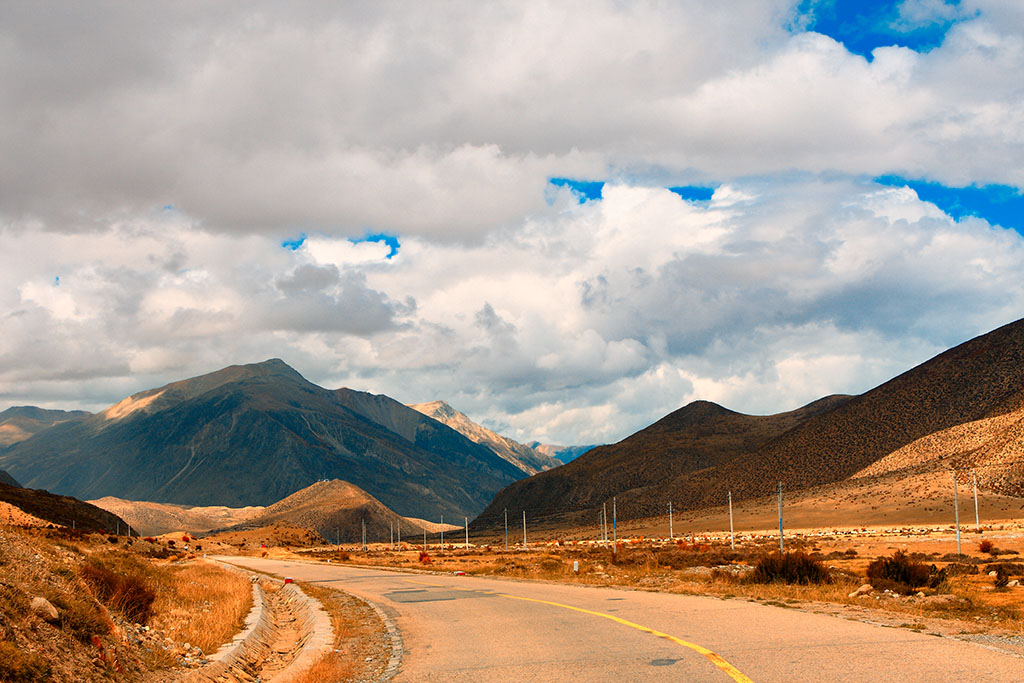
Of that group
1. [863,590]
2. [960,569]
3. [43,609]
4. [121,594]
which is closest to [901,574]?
[863,590]

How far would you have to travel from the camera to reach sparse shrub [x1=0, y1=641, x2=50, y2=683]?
794cm

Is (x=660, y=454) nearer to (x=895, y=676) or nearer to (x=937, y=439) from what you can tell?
(x=937, y=439)

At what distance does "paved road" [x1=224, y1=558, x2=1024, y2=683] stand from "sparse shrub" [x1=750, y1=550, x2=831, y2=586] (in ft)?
14.9

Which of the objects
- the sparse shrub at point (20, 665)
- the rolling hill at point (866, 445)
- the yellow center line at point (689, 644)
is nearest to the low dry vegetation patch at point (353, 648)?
the sparse shrub at point (20, 665)

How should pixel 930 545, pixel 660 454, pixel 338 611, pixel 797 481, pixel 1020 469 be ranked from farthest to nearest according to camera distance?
1. pixel 660 454
2. pixel 797 481
3. pixel 1020 469
4. pixel 930 545
5. pixel 338 611

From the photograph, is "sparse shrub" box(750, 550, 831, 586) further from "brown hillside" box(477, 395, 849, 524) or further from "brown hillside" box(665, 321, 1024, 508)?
"brown hillside" box(477, 395, 849, 524)

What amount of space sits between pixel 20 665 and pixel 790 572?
65.6ft

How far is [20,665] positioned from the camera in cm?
812

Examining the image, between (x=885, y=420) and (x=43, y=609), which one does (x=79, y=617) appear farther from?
(x=885, y=420)

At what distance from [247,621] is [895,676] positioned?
12547mm

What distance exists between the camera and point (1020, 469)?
98.3 m

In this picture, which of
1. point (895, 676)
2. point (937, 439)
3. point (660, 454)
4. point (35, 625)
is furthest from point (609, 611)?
point (660, 454)

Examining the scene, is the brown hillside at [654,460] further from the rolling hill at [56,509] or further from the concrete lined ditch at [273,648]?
the concrete lined ditch at [273,648]

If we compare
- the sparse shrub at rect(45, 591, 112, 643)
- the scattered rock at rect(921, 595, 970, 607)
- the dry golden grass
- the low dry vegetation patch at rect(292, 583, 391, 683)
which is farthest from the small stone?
the scattered rock at rect(921, 595, 970, 607)
